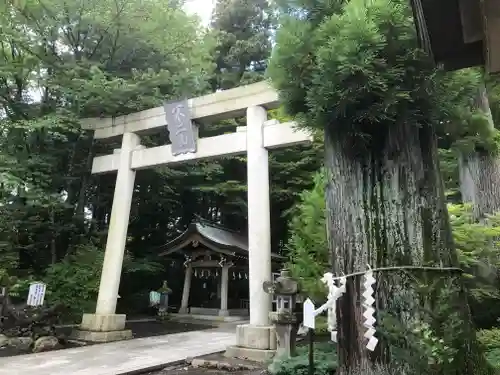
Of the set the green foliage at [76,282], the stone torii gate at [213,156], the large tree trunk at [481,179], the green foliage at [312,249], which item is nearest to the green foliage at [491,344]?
the green foliage at [312,249]

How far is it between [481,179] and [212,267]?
11608 mm

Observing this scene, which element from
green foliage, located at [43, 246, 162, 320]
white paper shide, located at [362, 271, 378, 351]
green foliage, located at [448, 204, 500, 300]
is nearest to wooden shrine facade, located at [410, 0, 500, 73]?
white paper shide, located at [362, 271, 378, 351]

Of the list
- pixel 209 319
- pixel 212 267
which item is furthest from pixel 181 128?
pixel 209 319

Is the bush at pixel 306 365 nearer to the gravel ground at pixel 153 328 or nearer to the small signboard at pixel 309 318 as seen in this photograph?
the small signboard at pixel 309 318

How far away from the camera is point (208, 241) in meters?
15.6

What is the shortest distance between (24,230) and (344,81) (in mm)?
11911

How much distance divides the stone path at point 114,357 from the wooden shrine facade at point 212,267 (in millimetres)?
5798

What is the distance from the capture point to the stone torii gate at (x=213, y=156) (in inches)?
301

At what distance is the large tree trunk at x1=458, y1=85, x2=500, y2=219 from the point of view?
24.1 ft

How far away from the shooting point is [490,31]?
2402mm

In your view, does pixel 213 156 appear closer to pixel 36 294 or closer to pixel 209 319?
pixel 36 294

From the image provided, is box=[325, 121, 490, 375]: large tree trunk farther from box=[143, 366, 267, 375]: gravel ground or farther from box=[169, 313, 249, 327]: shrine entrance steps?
box=[169, 313, 249, 327]: shrine entrance steps

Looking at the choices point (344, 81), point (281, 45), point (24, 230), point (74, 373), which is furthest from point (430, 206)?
point (24, 230)

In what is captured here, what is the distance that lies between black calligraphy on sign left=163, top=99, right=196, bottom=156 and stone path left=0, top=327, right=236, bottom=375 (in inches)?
173
